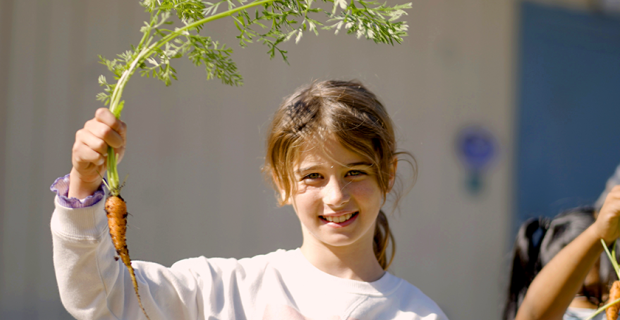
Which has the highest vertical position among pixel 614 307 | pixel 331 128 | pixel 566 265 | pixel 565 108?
pixel 565 108

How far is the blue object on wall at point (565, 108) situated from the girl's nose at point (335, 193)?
127 inches

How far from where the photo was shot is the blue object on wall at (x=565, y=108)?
13.8 feet

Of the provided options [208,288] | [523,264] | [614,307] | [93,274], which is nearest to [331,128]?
[208,288]

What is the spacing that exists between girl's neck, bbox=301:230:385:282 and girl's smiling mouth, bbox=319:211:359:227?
105 mm

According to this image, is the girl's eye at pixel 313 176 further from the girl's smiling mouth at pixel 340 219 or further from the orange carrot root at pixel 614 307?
the orange carrot root at pixel 614 307

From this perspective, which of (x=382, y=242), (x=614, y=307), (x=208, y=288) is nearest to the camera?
(x=208, y=288)

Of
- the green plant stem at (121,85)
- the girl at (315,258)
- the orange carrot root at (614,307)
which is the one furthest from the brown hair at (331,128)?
the orange carrot root at (614,307)

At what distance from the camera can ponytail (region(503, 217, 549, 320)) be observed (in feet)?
6.20

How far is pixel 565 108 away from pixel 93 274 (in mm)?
4354

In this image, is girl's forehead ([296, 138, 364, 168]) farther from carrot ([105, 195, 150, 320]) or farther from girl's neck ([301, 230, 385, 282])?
carrot ([105, 195, 150, 320])

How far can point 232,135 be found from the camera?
304 centimetres

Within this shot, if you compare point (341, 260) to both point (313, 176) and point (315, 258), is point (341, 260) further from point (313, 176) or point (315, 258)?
point (313, 176)

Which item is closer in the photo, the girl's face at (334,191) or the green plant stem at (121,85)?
the green plant stem at (121,85)

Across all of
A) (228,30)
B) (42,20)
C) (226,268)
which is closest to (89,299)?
(226,268)
